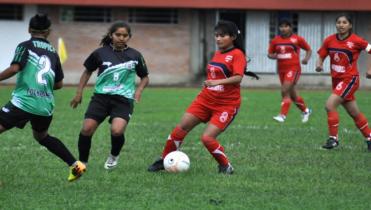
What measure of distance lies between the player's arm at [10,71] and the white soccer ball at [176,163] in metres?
2.08

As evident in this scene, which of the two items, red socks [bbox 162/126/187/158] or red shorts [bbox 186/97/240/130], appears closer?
red shorts [bbox 186/97/240/130]

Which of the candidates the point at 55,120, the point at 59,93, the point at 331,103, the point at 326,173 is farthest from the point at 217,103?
the point at 59,93

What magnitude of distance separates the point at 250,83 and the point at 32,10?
8574 millimetres

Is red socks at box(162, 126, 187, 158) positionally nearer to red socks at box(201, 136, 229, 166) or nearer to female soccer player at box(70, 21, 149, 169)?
red socks at box(201, 136, 229, 166)

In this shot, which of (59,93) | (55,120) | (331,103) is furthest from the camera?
(59,93)

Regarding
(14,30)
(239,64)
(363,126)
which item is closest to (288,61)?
(363,126)

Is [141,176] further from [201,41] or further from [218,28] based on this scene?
[201,41]

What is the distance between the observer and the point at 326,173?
29.3ft

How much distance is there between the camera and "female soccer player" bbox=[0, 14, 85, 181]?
7645 mm

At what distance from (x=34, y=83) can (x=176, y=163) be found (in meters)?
1.93

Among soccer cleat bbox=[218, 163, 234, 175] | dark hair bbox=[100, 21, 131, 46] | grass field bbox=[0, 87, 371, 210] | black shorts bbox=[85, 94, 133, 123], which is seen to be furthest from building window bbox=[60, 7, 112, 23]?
soccer cleat bbox=[218, 163, 234, 175]

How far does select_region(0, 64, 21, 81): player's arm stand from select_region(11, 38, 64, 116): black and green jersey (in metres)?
0.05

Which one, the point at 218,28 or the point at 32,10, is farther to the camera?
the point at 32,10

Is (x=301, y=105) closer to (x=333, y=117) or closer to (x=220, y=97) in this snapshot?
(x=333, y=117)
